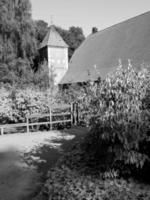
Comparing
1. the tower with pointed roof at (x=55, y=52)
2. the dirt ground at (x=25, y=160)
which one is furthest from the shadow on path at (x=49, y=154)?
the tower with pointed roof at (x=55, y=52)

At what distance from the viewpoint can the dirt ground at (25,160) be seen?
174 inches

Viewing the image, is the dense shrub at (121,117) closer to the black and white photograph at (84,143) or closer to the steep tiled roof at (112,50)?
the black and white photograph at (84,143)

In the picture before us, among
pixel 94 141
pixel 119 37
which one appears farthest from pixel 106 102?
pixel 119 37

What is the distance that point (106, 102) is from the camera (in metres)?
4.20

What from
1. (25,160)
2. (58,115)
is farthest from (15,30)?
(25,160)

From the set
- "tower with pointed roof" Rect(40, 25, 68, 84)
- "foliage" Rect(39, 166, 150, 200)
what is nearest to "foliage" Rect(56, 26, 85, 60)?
"tower with pointed roof" Rect(40, 25, 68, 84)

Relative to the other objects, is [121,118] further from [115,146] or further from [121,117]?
[115,146]

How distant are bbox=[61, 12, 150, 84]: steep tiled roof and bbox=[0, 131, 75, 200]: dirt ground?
9.22m

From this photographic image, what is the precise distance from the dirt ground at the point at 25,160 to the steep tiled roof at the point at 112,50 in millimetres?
9224

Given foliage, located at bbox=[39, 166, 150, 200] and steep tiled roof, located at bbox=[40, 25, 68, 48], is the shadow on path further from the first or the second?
steep tiled roof, located at bbox=[40, 25, 68, 48]

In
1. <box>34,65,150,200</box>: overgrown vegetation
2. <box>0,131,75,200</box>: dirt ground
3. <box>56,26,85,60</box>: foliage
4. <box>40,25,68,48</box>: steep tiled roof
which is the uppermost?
<box>56,26,85,60</box>: foliage

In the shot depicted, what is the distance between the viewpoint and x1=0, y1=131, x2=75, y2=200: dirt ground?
4430mm

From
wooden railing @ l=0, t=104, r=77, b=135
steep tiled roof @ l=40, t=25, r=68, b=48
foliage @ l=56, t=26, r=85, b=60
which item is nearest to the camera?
wooden railing @ l=0, t=104, r=77, b=135

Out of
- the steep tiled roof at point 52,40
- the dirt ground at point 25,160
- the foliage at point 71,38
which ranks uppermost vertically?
the foliage at point 71,38
